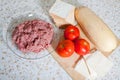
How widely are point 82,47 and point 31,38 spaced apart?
0.19 metres

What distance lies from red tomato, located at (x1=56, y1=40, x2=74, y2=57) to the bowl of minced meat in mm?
50

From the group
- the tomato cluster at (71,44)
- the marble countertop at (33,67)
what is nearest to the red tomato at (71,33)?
the tomato cluster at (71,44)

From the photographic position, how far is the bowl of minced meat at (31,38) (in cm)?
81

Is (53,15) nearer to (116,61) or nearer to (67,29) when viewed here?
(67,29)

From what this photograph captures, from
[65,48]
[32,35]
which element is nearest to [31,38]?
[32,35]

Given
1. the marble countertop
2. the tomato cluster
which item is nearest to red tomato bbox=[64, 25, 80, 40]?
the tomato cluster

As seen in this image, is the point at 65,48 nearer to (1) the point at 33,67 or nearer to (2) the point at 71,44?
(2) the point at 71,44

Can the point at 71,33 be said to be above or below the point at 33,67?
above

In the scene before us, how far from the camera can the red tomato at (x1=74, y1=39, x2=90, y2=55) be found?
0.81 meters

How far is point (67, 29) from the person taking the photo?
851 mm

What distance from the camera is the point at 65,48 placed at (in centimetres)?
80

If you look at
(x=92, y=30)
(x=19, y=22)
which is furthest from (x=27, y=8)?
(x=92, y=30)

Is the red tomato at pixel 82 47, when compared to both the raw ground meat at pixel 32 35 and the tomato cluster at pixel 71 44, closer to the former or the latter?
the tomato cluster at pixel 71 44

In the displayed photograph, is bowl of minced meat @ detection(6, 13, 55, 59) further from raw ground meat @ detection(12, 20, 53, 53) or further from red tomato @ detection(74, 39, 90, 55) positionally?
red tomato @ detection(74, 39, 90, 55)
